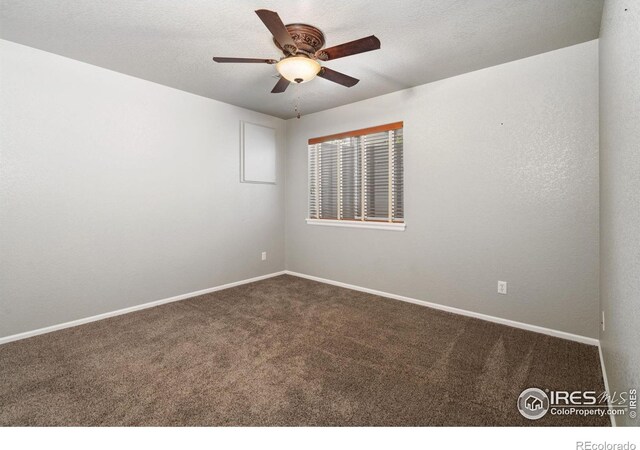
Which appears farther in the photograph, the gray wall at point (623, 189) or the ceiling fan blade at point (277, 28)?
the ceiling fan blade at point (277, 28)

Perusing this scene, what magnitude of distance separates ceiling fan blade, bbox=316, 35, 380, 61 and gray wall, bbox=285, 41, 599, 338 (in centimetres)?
159

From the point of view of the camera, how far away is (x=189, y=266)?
12.3ft

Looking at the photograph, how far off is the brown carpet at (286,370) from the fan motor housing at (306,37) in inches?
93.1

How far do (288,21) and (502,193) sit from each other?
2.42 metres

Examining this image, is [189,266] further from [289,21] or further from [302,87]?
[289,21]

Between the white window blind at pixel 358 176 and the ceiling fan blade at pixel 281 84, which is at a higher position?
the ceiling fan blade at pixel 281 84

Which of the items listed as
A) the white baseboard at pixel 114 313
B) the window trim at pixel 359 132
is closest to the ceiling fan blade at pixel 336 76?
the window trim at pixel 359 132

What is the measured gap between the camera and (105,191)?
10.0ft

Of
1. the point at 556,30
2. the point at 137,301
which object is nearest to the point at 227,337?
the point at 137,301

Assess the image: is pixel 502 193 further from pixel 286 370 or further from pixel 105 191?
pixel 105 191

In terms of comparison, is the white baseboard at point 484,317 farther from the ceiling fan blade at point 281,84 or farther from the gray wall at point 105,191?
the ceiling fan blade at point 281,84

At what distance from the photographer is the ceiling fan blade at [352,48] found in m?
1.92
